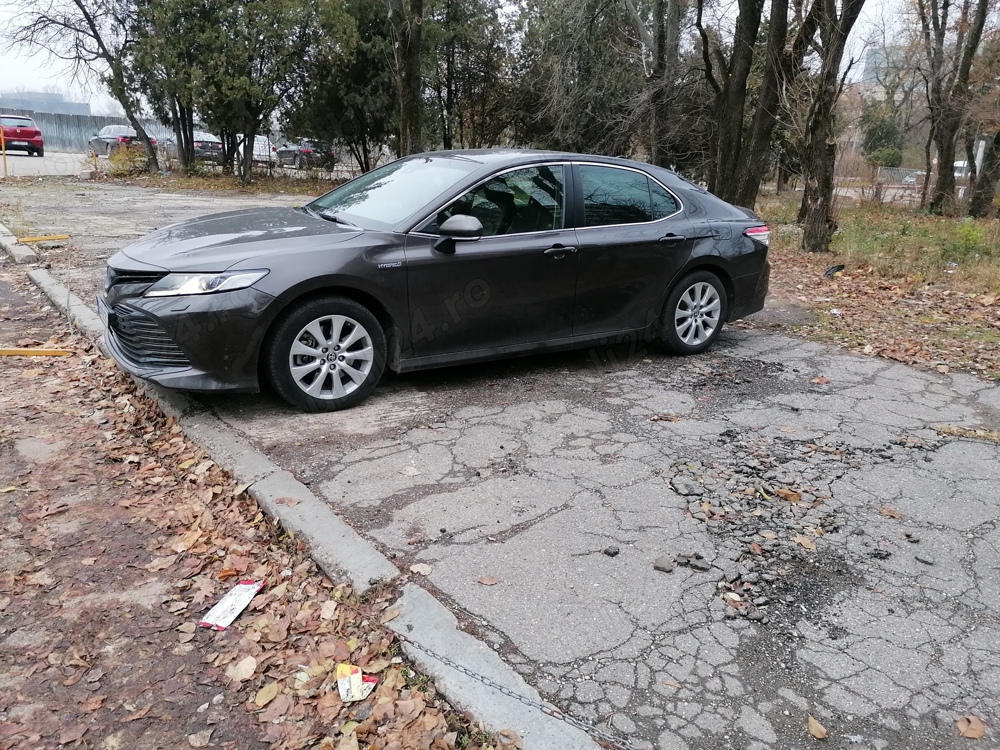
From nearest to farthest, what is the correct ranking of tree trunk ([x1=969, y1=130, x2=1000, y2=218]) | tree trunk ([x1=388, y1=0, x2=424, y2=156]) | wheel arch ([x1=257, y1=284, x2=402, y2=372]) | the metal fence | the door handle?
wheel arch ([x1=257, y1=284, x2=402, y2=372]) → the door handle → tree trunk ([x1=388, y1=0, x2=424, y2=156]) → tree trunk ([x1=969, y1=130, x2=1000, y2=218]) → the metal fence

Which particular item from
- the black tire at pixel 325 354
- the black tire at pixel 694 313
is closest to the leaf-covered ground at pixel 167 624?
the black tire at pixel 325 354

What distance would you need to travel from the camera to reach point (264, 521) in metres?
3.66

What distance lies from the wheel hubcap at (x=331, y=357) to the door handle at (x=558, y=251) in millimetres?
1434

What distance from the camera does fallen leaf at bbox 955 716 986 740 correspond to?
96.5 inches

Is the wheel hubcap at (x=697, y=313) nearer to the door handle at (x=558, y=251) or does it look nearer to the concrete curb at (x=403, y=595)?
the door handle at (x=558, y=251)

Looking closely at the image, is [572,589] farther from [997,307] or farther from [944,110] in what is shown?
[944,110]

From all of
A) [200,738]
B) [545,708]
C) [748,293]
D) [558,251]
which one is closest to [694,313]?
[748,293]

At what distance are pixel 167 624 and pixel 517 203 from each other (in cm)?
349

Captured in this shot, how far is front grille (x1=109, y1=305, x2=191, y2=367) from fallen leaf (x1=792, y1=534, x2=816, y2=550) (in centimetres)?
336

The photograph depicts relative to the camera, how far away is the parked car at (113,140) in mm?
28859

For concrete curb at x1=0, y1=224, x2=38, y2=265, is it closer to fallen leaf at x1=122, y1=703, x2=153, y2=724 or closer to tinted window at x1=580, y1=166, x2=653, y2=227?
tinted window at x1=580, y1=166, x2=653, y2=227

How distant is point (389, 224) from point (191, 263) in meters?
1.25

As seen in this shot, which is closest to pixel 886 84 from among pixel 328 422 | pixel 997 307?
pixel 997 307

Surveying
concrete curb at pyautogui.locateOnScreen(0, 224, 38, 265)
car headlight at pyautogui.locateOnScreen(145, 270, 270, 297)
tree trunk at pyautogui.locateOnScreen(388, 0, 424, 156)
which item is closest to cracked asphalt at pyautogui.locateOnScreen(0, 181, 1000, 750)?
car headlight at pyautogui.locateOnScreen(145, 270, 270, 297)
